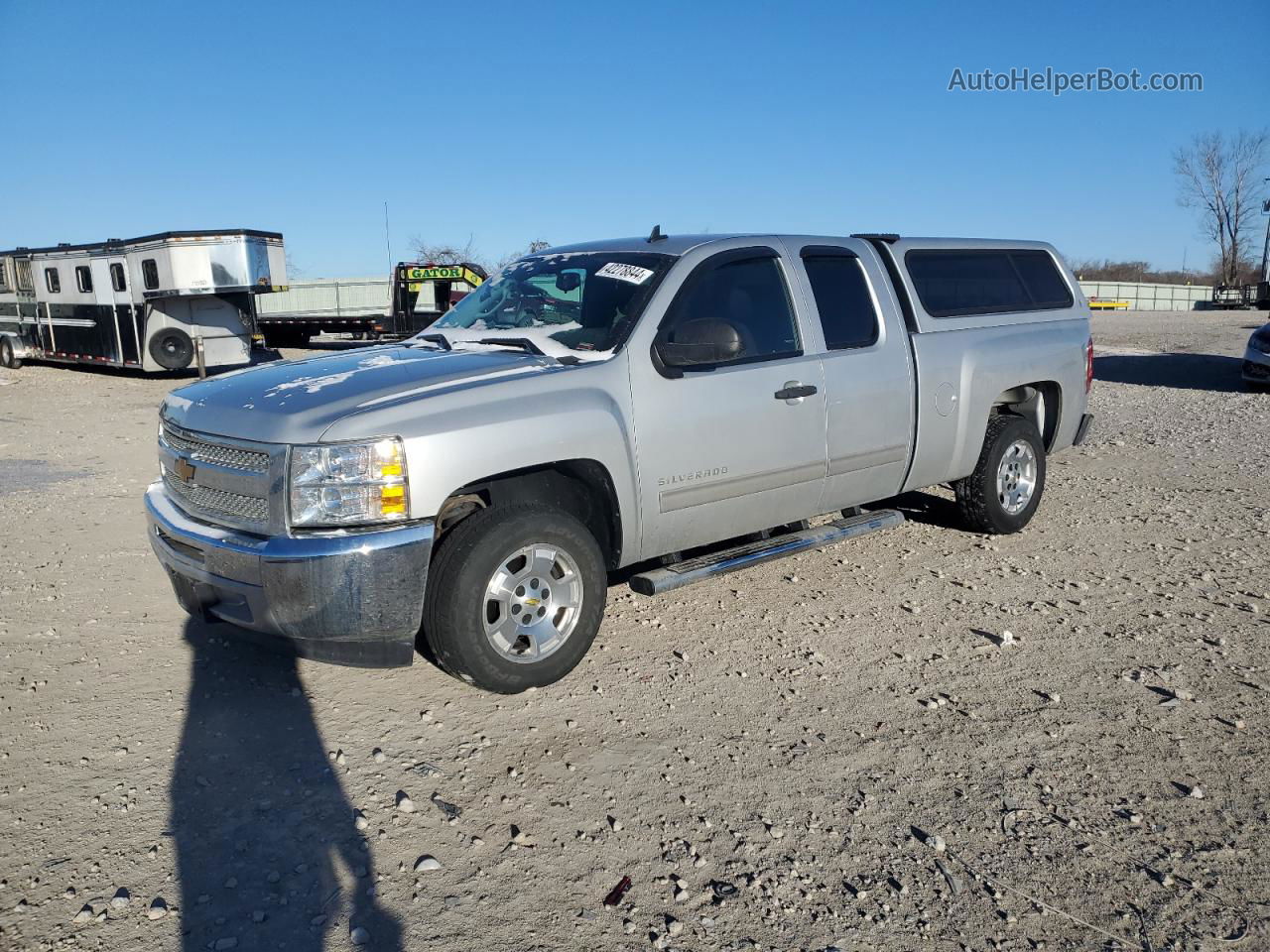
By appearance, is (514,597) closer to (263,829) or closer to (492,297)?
(263,829)

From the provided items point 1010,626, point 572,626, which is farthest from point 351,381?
point 1010,626

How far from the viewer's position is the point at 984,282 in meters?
6.37

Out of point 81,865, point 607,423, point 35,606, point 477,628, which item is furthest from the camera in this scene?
point 35,606

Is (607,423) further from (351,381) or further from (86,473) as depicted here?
(86,473)

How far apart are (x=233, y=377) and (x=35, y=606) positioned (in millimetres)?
2007

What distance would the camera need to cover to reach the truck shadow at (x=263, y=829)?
267 cm

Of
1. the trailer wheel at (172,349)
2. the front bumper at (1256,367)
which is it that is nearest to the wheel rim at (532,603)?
the front bumper at (1256,367)

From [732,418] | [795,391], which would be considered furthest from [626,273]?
[795,391]

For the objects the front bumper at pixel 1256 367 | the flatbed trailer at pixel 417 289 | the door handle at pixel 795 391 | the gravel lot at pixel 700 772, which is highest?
the flatbed trailer at pixel 417 289

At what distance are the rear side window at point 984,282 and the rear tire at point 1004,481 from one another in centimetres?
81

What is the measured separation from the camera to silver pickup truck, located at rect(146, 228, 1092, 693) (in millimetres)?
3609

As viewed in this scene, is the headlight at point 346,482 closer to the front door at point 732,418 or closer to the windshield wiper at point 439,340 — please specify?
the front door at point 732,418

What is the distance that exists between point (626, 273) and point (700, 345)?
656mm

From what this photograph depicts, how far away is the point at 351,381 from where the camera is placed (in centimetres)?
403
